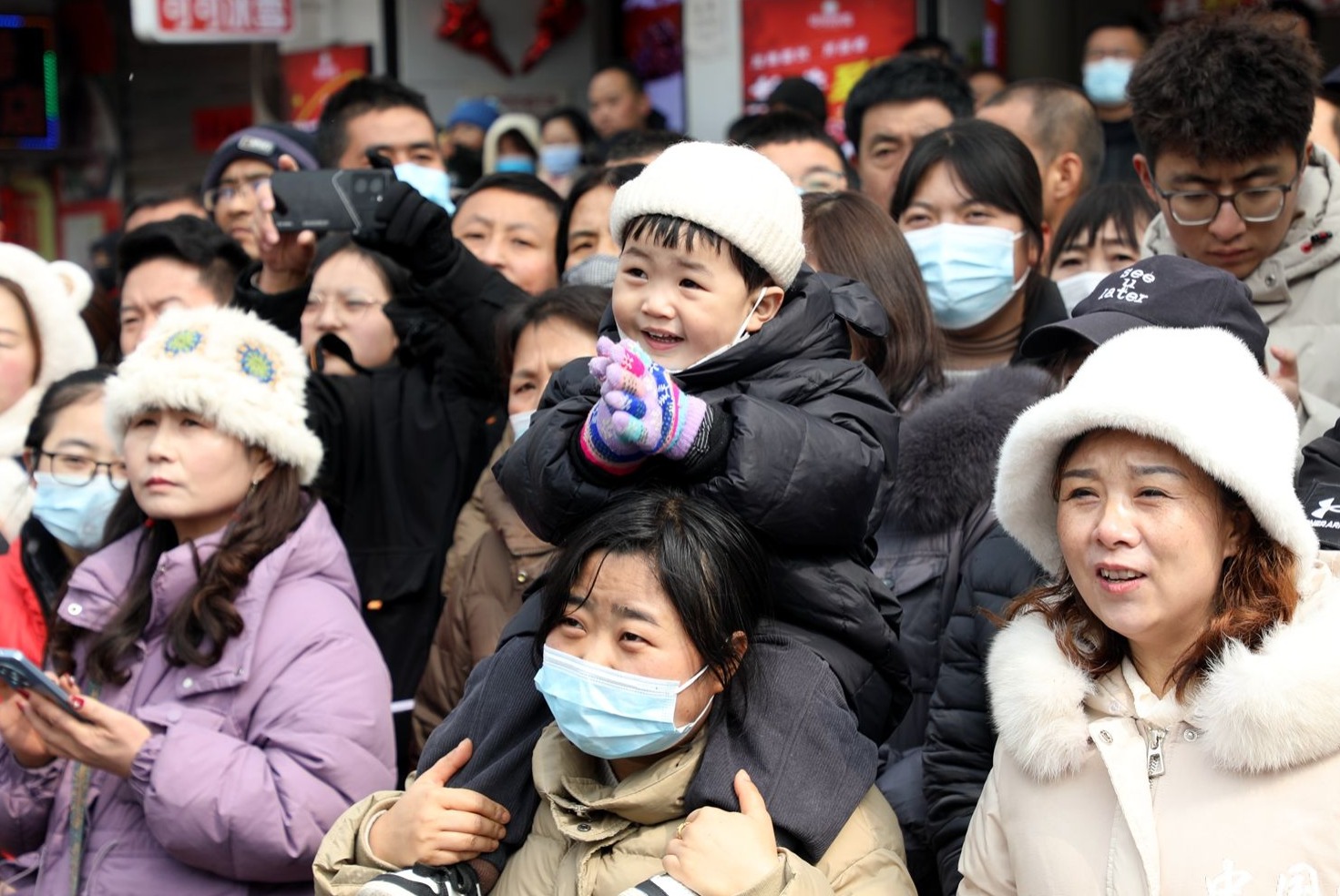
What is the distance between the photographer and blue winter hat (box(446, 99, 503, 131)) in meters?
10.1

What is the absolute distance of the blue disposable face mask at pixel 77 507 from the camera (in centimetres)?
463

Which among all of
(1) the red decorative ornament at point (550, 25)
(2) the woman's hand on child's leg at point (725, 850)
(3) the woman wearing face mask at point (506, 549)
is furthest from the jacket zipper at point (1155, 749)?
(1) the red decorative ornament at point (550, 25)

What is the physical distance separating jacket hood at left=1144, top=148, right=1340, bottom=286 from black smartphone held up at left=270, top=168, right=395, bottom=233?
2.43 meters

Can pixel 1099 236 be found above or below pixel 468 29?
below

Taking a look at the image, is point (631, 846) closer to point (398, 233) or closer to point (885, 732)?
point (885, 732)

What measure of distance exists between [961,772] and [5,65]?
12.2m

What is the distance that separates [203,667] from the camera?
12.1ft

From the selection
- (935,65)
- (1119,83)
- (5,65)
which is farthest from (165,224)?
(5,65)

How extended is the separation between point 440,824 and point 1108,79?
19.9 ft

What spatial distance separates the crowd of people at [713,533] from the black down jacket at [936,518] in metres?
0.01

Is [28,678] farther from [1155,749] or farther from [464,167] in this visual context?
[464,167]

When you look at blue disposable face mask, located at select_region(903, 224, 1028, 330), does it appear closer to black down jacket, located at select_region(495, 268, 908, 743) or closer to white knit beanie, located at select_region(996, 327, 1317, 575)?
black down jacket, located at select_region(495, 268, 908, 743)

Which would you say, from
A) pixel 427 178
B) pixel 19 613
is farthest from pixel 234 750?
pixel 427 178

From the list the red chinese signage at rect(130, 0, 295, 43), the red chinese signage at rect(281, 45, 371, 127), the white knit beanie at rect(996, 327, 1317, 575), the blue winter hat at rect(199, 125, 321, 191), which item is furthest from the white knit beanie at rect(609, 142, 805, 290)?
the red chinese signage at rect(281, 45, 371, 127)
